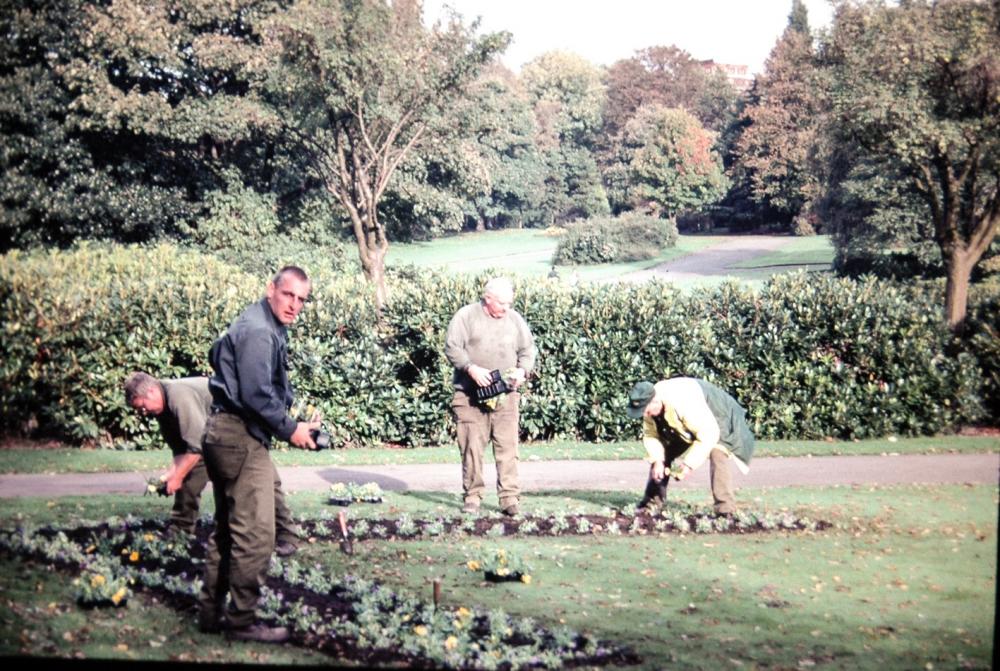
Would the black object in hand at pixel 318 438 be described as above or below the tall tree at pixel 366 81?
below

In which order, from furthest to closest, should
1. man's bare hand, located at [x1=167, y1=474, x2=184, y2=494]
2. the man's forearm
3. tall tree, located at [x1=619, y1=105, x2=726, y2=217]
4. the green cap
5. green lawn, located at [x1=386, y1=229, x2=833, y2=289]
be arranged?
green lawn, located at [x1=386, y1=229, x2=833, y2=289] → tall tree, located at [x1=619, y1=105, x2=726, y2=217] → the green cap → the man's forearm → man's bare hand, located at [x1=167, y1=474, x2=184, y2=494]

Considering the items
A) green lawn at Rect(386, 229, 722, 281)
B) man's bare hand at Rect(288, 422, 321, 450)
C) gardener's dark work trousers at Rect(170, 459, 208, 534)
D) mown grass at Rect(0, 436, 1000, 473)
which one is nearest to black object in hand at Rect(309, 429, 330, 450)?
man's bare hand at Rect(288, 422, 321, 450)

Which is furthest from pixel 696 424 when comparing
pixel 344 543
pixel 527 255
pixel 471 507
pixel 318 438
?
pixel 527 255

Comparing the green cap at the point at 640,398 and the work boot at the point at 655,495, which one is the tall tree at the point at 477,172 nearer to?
the work boot at the point at 655,495

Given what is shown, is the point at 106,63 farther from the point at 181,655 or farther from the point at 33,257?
the point at 181,655

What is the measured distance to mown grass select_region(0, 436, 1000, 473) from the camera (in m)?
10.8

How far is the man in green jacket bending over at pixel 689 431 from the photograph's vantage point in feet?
26.7

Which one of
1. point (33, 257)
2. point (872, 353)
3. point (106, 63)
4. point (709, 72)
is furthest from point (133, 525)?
point (106, 63)

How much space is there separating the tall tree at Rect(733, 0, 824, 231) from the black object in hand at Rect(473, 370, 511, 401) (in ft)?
14.8

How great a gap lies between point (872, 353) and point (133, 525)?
951 cm

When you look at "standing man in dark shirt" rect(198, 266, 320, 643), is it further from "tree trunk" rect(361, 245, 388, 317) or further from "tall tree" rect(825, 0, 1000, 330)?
"tree trunk" rect(361, 245, 388, 317)

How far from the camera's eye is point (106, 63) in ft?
56.1

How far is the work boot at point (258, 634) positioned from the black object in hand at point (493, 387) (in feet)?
12.2

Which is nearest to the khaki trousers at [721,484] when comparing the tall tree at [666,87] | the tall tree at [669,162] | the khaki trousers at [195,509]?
the khaki trousers at [195,509]
